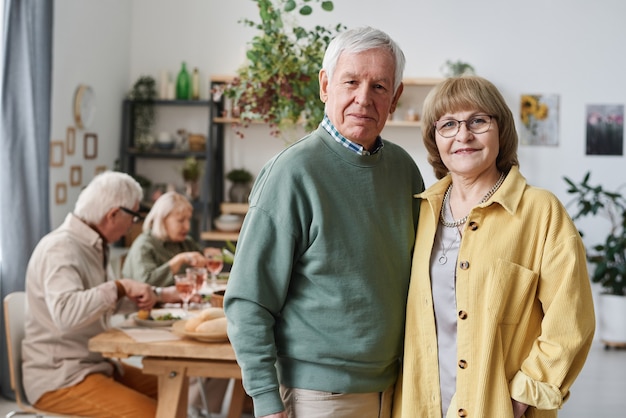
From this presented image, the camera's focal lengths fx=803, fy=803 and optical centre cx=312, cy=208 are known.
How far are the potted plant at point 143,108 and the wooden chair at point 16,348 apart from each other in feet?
13.4

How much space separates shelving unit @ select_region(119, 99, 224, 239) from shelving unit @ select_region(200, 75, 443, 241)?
0.07 feet

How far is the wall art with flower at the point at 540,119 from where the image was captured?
284 inches

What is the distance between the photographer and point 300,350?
6.40ft

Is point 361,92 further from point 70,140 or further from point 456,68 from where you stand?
point 456,68

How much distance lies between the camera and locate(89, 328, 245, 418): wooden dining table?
9.66 feet

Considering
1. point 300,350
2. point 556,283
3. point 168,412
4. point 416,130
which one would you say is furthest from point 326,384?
point 416,130

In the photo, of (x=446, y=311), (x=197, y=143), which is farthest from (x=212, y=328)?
(x=197, y=143)

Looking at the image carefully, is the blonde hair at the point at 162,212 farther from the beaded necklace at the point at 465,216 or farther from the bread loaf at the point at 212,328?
the beaded necklace at the point at 465,216

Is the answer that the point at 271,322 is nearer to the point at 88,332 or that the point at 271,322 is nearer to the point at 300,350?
the point at 300,350

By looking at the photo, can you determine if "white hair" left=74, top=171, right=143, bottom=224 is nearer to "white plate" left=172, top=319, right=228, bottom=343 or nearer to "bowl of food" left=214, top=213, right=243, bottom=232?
"white plate" left=172, top=319, right=228, bottom=343

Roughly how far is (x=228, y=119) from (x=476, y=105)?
5.37m

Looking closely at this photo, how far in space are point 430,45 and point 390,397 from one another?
18.3 ft

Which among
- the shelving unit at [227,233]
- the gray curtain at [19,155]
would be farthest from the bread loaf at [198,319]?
the shelving unit at [227,233]

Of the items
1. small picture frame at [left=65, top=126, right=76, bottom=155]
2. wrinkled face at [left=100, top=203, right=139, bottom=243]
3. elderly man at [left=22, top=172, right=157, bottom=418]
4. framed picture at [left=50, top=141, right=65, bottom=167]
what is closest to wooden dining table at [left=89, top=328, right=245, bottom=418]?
elderly man at [left=22, top=172, right=157, bottom=418]
